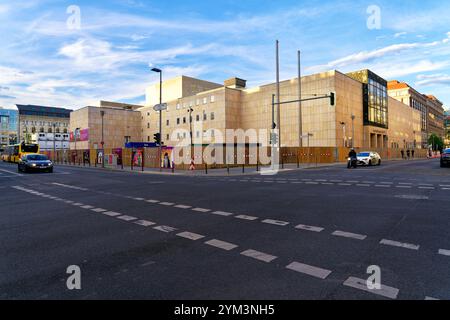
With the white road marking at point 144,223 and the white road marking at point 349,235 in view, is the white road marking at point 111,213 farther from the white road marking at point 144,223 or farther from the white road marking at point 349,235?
the white road marking at point 349,235

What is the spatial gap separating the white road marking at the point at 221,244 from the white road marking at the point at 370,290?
6.27 ft

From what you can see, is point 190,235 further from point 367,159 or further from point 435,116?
point 435,116

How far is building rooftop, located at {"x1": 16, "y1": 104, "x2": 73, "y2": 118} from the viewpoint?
11390 cm

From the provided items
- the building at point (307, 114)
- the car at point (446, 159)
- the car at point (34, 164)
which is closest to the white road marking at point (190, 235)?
the car at point (34, 164)

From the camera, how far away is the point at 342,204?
8.55 m

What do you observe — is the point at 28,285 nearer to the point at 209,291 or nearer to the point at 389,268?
the point at 209,291

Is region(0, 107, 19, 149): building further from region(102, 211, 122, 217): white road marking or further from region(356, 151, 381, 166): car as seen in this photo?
region(102, 211, 122, 217): white road marking

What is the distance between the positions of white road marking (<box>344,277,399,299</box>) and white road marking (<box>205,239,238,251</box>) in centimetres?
191

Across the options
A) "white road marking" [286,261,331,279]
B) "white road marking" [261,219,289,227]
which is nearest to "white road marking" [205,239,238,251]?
"white road marking" [286,261,331,279]

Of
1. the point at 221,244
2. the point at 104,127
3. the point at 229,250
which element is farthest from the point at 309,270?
the point at 104,127

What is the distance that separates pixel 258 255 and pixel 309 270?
2.85ft

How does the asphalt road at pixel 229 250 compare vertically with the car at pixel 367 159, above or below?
below

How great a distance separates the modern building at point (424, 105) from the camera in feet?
321

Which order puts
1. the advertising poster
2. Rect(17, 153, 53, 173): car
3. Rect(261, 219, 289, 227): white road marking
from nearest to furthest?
Rect(261, 219, 289, 227): white road marking → Rect(17, 153, 53, 173): car → the advertising poster
